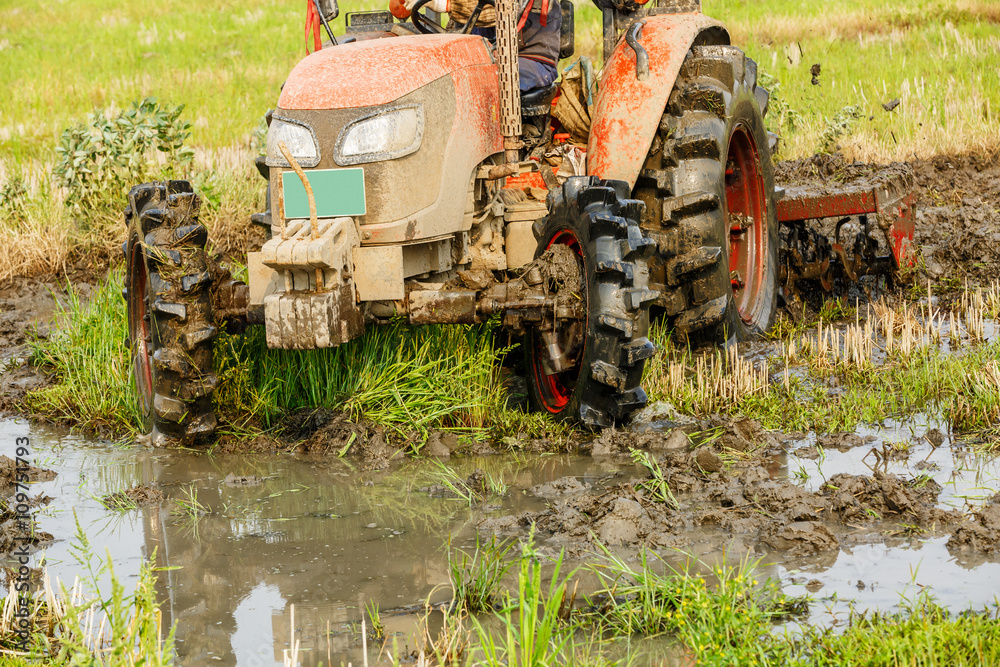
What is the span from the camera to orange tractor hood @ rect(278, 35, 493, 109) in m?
4.54

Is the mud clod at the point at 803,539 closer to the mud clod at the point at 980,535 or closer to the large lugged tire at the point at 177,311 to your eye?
the mud clod at the point at 980,535

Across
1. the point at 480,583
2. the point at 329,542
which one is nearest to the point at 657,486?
the point at 480,583

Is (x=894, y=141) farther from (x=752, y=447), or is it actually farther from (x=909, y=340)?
(x=752, y=447)

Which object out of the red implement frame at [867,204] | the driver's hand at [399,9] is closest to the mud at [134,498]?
the driver's hand at [399,9]

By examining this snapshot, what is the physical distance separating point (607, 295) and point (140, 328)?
244 centimetres

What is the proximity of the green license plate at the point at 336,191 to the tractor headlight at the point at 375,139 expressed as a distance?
0.06 metres

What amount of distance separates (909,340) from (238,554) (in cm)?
360

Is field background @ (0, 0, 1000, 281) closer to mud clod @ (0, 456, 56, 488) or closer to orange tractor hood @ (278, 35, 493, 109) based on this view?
mud clod @ (0, 456, 56, 488)

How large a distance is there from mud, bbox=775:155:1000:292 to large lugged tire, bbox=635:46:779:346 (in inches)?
48.8

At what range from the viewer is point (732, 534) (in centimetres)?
370

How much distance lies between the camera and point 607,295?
4621 mm

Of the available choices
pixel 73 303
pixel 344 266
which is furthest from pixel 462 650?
pixel 73 303

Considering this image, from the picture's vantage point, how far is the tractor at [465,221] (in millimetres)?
4535

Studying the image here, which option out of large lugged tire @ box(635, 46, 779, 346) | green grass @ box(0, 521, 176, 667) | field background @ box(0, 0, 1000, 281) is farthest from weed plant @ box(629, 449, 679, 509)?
field background @ box(0, 0, 1000, 281)
